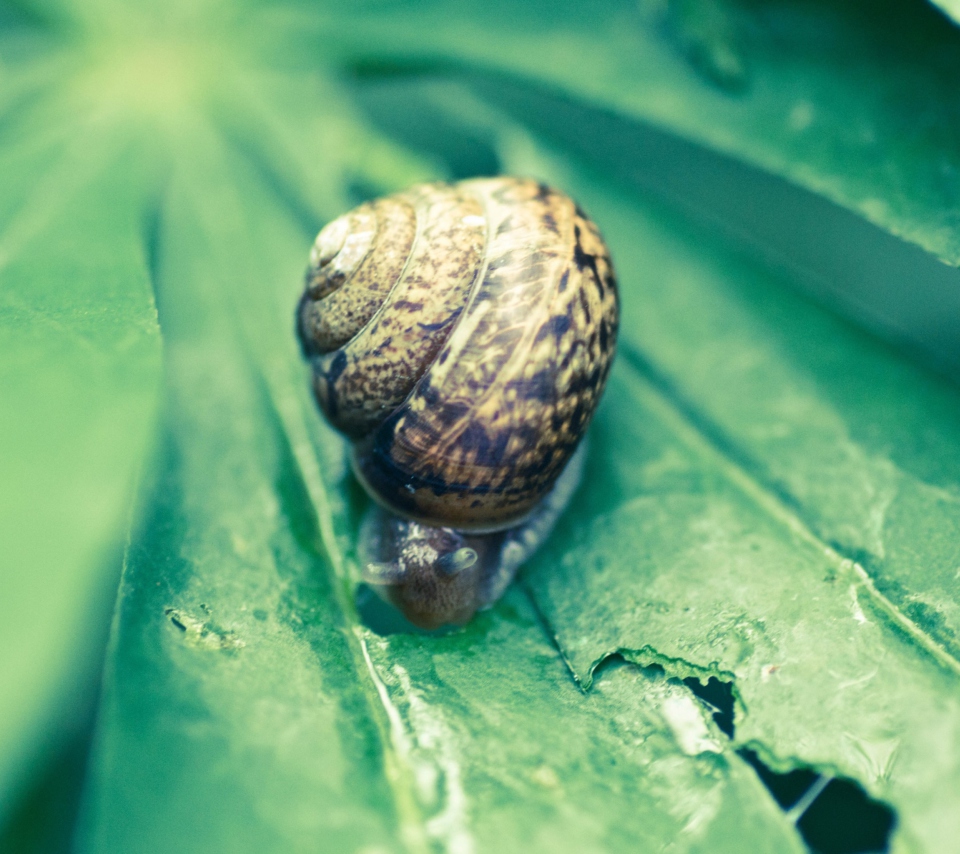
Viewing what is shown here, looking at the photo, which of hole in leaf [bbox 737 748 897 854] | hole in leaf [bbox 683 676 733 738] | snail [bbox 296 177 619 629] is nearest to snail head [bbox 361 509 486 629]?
snail [bbox 296 177 619 629]

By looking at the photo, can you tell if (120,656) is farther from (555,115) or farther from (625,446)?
(555,115)

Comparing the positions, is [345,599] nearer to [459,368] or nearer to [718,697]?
[459,368]

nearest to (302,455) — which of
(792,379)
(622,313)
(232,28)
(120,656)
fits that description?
(120,656)

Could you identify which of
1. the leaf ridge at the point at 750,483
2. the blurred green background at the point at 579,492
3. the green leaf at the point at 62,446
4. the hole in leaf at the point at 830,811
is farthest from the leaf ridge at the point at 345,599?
the leaf ridge at the point at 750,483

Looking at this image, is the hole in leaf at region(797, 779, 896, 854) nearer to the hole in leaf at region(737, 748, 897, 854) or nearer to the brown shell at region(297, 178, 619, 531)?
the hole in leaf at region(737, 748, 897, 854)

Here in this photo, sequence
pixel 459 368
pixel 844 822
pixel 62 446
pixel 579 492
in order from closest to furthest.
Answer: pixel 62 446, pixel 844 822, pixel 459 368, pixel 579 492

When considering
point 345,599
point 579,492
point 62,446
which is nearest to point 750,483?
point 579,492
